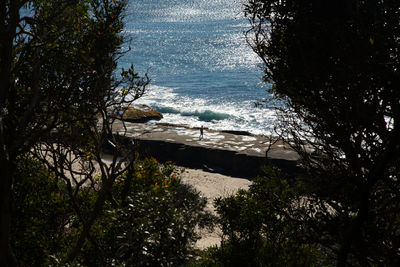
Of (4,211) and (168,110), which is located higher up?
(4,211)

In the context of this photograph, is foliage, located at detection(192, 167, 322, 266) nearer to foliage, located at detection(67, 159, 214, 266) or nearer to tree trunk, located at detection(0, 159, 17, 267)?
foliage, located at detection(67, 159, 214, 266)

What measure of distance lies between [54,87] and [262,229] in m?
5.55

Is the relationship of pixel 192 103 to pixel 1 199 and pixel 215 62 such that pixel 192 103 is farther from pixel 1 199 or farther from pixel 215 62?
pixel 1 199

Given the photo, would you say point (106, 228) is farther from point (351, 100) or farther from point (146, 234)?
point (351, 100)

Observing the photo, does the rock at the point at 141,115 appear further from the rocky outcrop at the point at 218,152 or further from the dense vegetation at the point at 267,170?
the dense vegetation at the point at 267,170

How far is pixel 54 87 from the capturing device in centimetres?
720

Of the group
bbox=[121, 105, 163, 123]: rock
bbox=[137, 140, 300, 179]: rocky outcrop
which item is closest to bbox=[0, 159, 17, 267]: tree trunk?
bbox=[137, 140, 300, 179]: rocky outcrop

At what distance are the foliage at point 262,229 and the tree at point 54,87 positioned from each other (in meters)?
3.00

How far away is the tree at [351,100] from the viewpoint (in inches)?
228

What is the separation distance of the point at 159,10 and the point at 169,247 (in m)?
162

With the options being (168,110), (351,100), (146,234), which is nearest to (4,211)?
(146,234)

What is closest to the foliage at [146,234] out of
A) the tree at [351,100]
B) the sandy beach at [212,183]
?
the tree at [351,100]

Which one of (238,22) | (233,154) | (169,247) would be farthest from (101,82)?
(238,22)

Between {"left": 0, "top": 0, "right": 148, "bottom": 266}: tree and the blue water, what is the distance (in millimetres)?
2849
